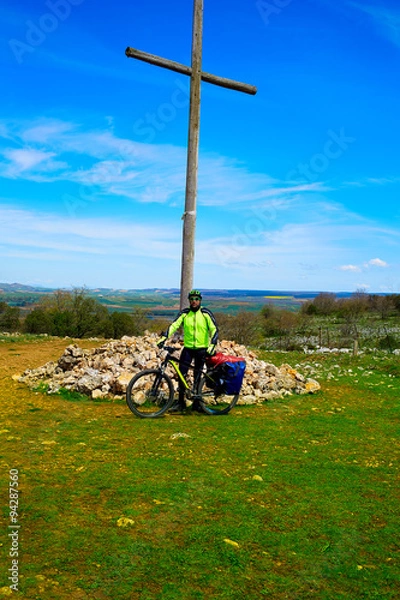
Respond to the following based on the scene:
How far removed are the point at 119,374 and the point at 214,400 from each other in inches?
79.8

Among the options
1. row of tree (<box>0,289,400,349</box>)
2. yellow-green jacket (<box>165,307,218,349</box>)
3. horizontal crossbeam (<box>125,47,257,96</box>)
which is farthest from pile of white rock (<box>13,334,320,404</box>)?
row of tree (<box>0,289,400,349</box>)

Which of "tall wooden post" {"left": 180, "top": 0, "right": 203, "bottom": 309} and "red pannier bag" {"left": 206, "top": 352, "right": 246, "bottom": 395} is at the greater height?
"tall wooden post" {"left": 180, "top": 0, "right": 203, "bottom": 309}

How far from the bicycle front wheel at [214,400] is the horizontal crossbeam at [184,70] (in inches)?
272

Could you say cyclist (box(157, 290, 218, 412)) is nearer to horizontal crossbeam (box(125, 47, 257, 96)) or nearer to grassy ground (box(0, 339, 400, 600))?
grassy ground (box(0, 339, 400, 600))

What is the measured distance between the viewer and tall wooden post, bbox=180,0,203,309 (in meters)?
11.5

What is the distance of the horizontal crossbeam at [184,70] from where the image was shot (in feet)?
36.2

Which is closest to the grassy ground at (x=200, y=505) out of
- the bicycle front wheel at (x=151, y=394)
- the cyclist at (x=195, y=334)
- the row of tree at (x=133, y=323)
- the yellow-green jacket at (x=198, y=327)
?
the bicycle front wheel at (x=151, y=394)

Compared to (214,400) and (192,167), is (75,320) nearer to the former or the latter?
(192,167)

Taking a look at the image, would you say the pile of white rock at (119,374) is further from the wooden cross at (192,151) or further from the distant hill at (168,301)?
the distant hill at (168,301)

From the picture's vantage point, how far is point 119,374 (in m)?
10.5

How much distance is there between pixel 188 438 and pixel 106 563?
3.69 m

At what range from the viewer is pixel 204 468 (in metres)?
6.11

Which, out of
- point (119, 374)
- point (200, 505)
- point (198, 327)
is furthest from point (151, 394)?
point (200, 505)

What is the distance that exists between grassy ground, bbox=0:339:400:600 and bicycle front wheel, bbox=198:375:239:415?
1.42 feet
